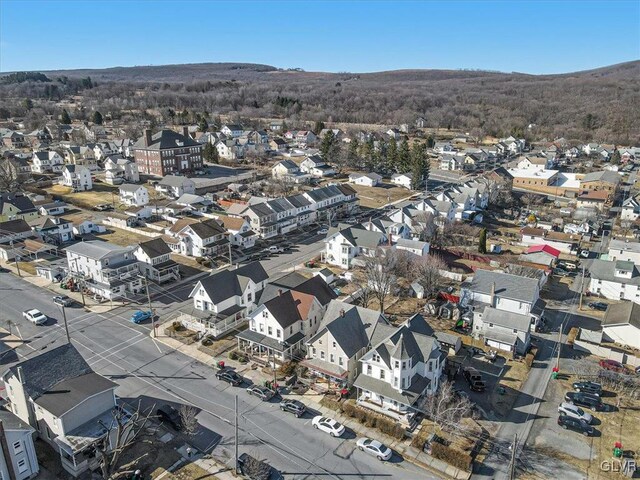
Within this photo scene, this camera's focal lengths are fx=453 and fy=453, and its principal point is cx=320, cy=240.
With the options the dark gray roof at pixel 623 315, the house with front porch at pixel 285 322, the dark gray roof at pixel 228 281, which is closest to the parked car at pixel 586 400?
the dark gray roof at pixel 623 315

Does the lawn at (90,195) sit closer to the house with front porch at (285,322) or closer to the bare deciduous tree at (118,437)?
the house with front porch at (285,322)

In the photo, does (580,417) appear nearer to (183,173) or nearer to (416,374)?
(416,374)

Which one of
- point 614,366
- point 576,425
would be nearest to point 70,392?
point 576,425

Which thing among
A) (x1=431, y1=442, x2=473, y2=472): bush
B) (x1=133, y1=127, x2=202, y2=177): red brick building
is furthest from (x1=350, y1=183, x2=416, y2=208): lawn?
(x1=431, y1=442, x2=473, y2=472): bush

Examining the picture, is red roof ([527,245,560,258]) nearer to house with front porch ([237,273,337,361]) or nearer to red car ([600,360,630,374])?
red car ([600,360,630,374])

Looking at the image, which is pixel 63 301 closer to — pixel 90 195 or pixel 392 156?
pixel 90 195
